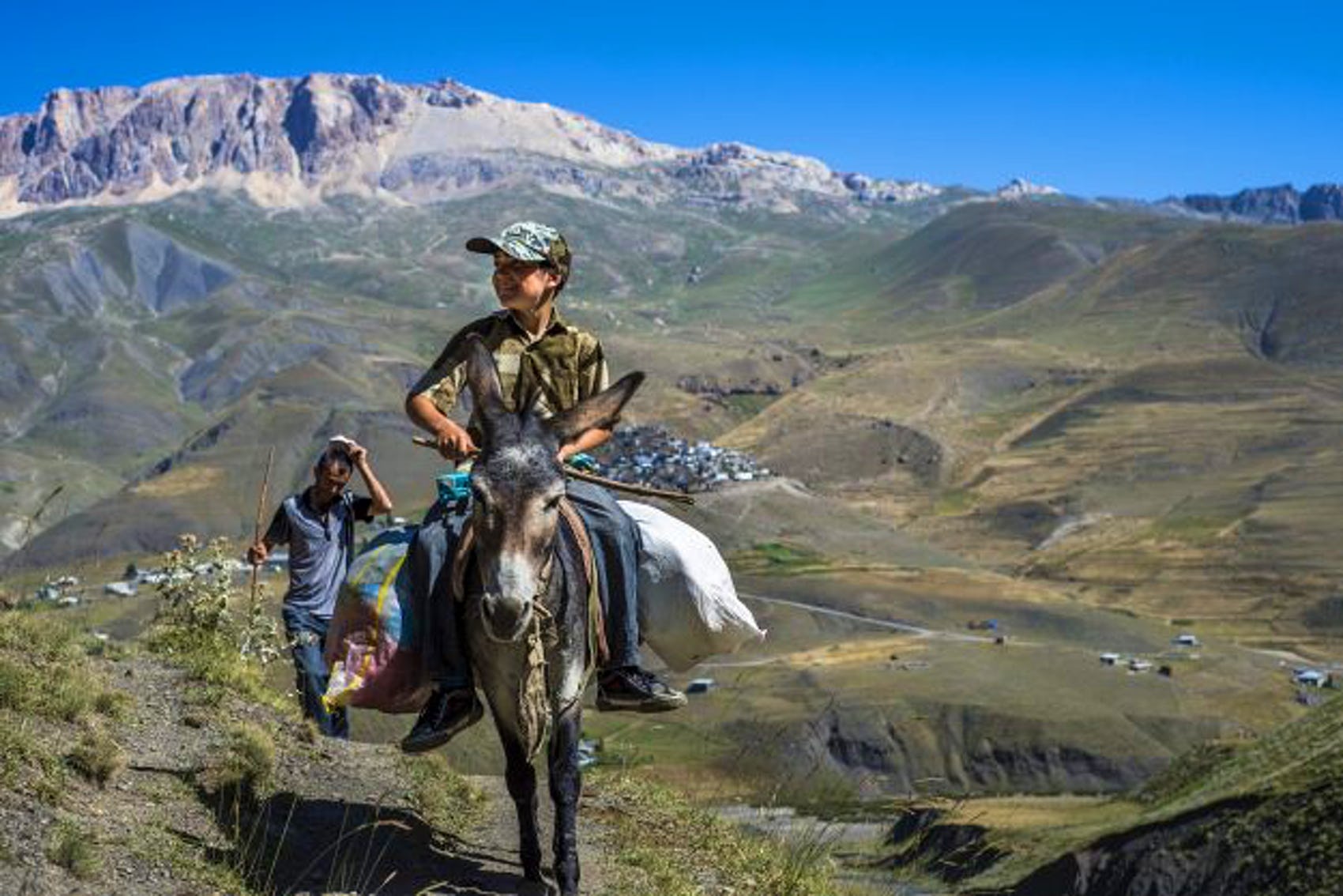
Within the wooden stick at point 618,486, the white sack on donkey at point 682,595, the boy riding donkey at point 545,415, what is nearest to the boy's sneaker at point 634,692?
the boy riding donkey at point 545,415

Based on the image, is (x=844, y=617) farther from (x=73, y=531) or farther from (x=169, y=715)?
(x=169, y=715)

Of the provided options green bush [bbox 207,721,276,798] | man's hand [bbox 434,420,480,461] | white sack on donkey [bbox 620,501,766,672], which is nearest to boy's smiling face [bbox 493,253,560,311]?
man's hand [bbox 434,420,480,461]

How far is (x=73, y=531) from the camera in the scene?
188750mm

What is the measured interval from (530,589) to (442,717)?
165 cm

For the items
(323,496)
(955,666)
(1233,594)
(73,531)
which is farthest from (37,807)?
(73,531)

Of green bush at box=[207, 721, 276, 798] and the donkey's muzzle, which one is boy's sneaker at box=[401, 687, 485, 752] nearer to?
the donkey's muzzle

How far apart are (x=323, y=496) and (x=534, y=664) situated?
522cm

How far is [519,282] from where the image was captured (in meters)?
9.26

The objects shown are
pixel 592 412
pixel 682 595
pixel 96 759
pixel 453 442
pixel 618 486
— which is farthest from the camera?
pixel 682 595

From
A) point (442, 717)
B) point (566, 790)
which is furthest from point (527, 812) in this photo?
point (442, 717)

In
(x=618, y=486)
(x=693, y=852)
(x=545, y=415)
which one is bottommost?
(x=693, y=852)

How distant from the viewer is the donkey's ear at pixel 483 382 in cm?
796

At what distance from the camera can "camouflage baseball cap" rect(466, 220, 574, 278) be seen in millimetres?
9133

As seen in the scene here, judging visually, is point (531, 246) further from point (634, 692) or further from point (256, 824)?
point (256, 824)
